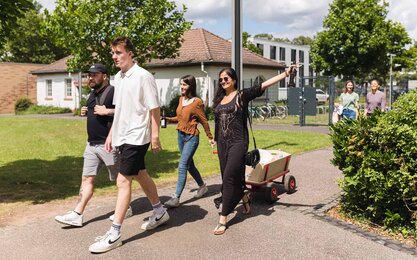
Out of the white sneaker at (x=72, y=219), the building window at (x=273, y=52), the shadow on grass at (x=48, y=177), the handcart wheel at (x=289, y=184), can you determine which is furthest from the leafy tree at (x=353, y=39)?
the building window at (x=273, y=52)

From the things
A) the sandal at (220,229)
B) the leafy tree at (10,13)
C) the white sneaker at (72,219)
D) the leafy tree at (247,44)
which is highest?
the leafy tree at (247,44)

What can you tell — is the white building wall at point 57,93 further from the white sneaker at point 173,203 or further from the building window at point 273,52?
the building window at point 273,52

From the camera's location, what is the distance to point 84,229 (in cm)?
479

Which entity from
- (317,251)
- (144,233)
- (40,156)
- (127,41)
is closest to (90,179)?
(144,233)

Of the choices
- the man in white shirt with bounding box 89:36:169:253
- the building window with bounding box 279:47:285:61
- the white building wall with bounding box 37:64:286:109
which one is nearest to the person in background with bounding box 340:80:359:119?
the man in white shirt with bounding box 89:36:169:253

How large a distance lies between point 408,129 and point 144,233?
10.1 ft

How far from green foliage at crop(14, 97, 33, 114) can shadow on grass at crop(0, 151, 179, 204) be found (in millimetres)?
26861

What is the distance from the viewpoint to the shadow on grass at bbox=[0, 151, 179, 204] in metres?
6.47

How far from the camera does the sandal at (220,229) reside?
459cm

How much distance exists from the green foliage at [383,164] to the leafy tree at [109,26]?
1478 centimetres

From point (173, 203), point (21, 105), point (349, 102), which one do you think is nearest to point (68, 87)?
point (21, 105)

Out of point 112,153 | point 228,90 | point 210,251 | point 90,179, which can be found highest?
point 228,90

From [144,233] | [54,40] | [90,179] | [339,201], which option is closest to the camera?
[144,233]

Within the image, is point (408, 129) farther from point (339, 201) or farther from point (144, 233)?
point (144, 233)
